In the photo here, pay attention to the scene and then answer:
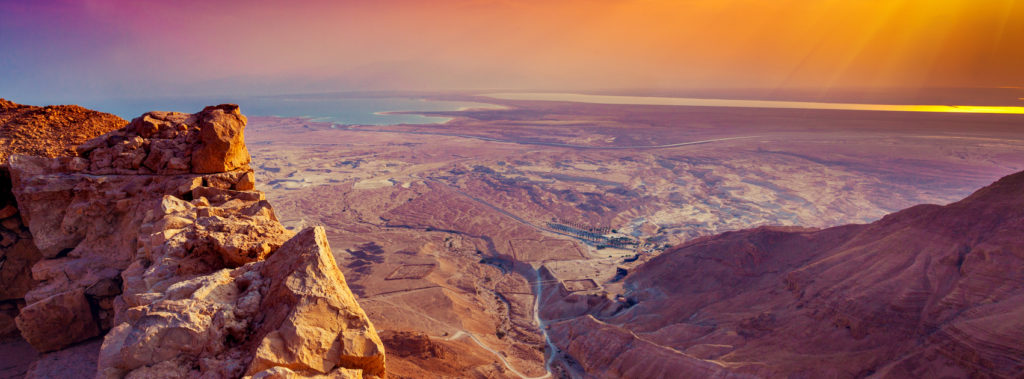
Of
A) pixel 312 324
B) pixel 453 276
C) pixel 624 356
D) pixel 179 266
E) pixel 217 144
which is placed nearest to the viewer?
pixel 312 324

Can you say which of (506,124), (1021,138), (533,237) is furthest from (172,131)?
(506,124)


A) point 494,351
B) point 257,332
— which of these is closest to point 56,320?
point 257,332

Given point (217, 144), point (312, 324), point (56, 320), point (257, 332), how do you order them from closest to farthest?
point (312, 324) → point (257, 332) → point (56, 320) → point (217, 144)

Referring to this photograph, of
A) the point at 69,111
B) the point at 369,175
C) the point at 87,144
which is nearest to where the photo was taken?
the point at 87,144

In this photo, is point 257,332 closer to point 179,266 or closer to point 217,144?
point 179,266

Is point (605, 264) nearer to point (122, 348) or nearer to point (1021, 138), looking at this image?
point (122, 348)

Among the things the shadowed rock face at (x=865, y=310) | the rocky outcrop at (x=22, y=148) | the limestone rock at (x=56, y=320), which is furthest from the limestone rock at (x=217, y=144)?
the shadowed rock face at (x=865, y=310)

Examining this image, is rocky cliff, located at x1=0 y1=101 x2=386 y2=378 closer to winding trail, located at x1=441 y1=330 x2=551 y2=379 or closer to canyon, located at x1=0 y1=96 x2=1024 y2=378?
canyon, located at x1=0 y1=96 x2=1024 y2=378

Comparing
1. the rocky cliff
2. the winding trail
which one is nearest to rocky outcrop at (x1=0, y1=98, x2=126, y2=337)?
the rocky cliff
